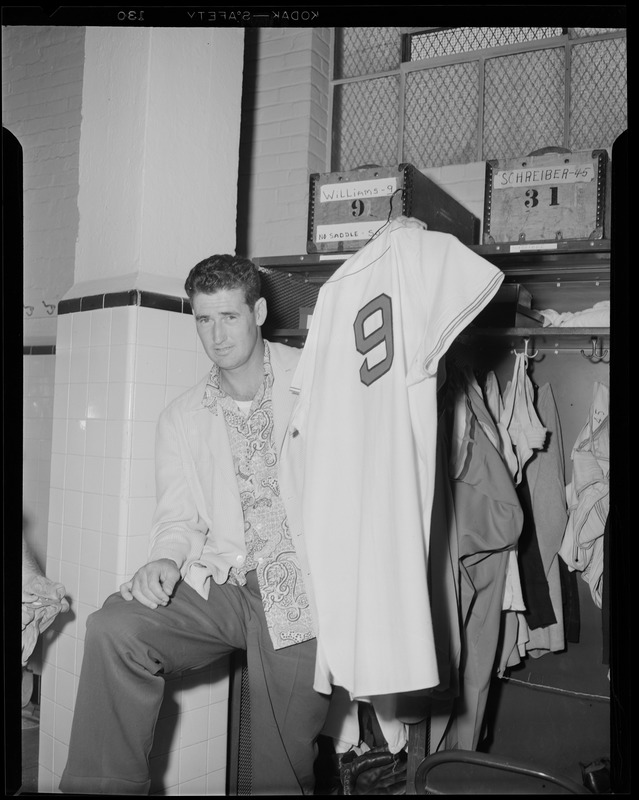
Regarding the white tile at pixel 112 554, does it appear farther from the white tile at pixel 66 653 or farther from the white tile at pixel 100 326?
the white tile at pixel 100 326

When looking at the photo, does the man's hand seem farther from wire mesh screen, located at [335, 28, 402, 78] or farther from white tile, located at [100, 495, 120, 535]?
wire mesh screen, located at [335, 28, 402, 78]

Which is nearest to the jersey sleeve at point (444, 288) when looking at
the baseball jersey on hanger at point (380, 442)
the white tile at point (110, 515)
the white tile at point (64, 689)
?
the baseball jersey on hanger at point (380, 442)

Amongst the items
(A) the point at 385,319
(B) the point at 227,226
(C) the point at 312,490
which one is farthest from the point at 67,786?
(B) the point at 227,226

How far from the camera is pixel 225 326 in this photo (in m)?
1.93

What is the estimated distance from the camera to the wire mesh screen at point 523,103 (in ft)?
9.97

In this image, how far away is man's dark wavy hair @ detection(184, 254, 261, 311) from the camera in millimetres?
1910

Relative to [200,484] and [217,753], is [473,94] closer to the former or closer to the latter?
[200,484]

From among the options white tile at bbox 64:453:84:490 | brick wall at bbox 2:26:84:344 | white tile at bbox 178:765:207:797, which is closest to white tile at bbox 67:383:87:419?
white tile at bbox 64:453:84:490

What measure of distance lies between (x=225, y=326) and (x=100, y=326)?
39cm

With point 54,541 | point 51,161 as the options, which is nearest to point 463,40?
point 51,161

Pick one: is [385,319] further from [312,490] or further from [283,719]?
[283,719]

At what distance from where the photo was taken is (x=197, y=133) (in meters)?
2.14

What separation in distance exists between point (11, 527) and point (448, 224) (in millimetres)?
1807

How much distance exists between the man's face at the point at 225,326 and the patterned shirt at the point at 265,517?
70 millimetres
